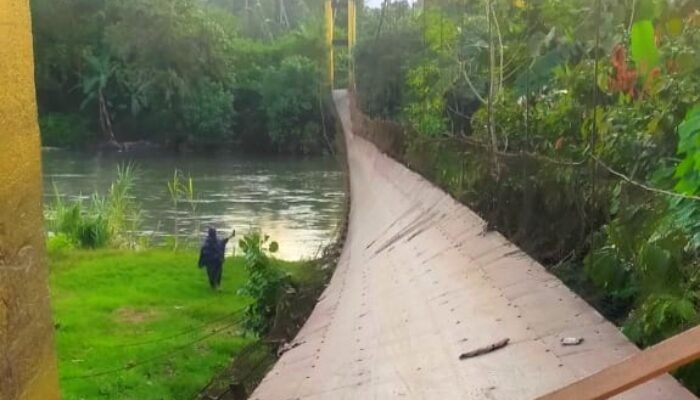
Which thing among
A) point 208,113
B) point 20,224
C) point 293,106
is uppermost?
point 20,224

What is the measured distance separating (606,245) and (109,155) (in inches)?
1093

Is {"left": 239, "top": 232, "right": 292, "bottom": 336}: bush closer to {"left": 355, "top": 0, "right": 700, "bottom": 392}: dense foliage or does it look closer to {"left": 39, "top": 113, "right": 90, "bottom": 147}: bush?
{"left": 355, "top": 0, "right": 700, "bottom": 392}: dense foliage

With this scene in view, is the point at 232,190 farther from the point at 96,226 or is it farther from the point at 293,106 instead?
the point at 293,106

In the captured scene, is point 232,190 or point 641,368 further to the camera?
point 232,190

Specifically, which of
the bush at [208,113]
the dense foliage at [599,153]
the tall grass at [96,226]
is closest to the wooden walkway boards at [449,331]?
the dense foliage at [599,153]

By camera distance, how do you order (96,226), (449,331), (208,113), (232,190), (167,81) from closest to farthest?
1. (449,331)
2. (96,226)
3. (232,190)
4. (167,81)
5. (208,113)

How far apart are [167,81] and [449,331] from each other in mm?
29313

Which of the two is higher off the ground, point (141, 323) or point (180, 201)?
point (141, 323)

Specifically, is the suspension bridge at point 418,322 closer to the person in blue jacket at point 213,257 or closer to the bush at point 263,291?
the bush at point 263,291

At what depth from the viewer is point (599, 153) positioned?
2.82m

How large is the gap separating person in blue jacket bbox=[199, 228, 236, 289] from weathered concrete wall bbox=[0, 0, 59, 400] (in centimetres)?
919

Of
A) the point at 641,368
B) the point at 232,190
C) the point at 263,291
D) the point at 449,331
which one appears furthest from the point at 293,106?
the point at 641,368

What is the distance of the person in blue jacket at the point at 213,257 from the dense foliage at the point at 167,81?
18523mm

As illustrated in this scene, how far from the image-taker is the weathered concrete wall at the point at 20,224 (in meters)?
0.77
